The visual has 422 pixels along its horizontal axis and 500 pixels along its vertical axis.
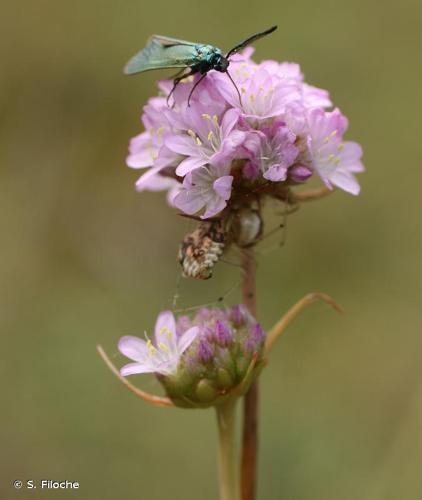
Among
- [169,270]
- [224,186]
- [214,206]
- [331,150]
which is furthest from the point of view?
[169,270]

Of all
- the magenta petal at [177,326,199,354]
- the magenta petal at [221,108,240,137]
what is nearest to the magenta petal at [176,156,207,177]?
the magenta petal at [221,108,240,137]

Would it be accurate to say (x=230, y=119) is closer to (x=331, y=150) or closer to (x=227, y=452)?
(x=331, y=150)

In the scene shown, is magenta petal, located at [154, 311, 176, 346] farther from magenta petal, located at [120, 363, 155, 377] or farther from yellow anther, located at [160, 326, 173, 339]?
magenta petal, located at [120, 363, 155, 377]

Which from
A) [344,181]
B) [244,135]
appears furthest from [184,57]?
[344,181]

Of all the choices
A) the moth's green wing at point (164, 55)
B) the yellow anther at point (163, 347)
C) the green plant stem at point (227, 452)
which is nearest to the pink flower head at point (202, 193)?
the moth's green wing at point (164, 55)

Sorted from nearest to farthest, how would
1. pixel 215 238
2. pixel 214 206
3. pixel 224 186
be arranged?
pixel 224 186, pixel 214 206, pixel 215 238

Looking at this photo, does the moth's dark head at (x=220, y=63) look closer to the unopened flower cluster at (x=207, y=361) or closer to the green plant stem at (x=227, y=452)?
the unopened flower cluster at (x=207, y=361)

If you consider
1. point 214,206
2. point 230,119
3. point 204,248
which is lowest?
point 204,248
